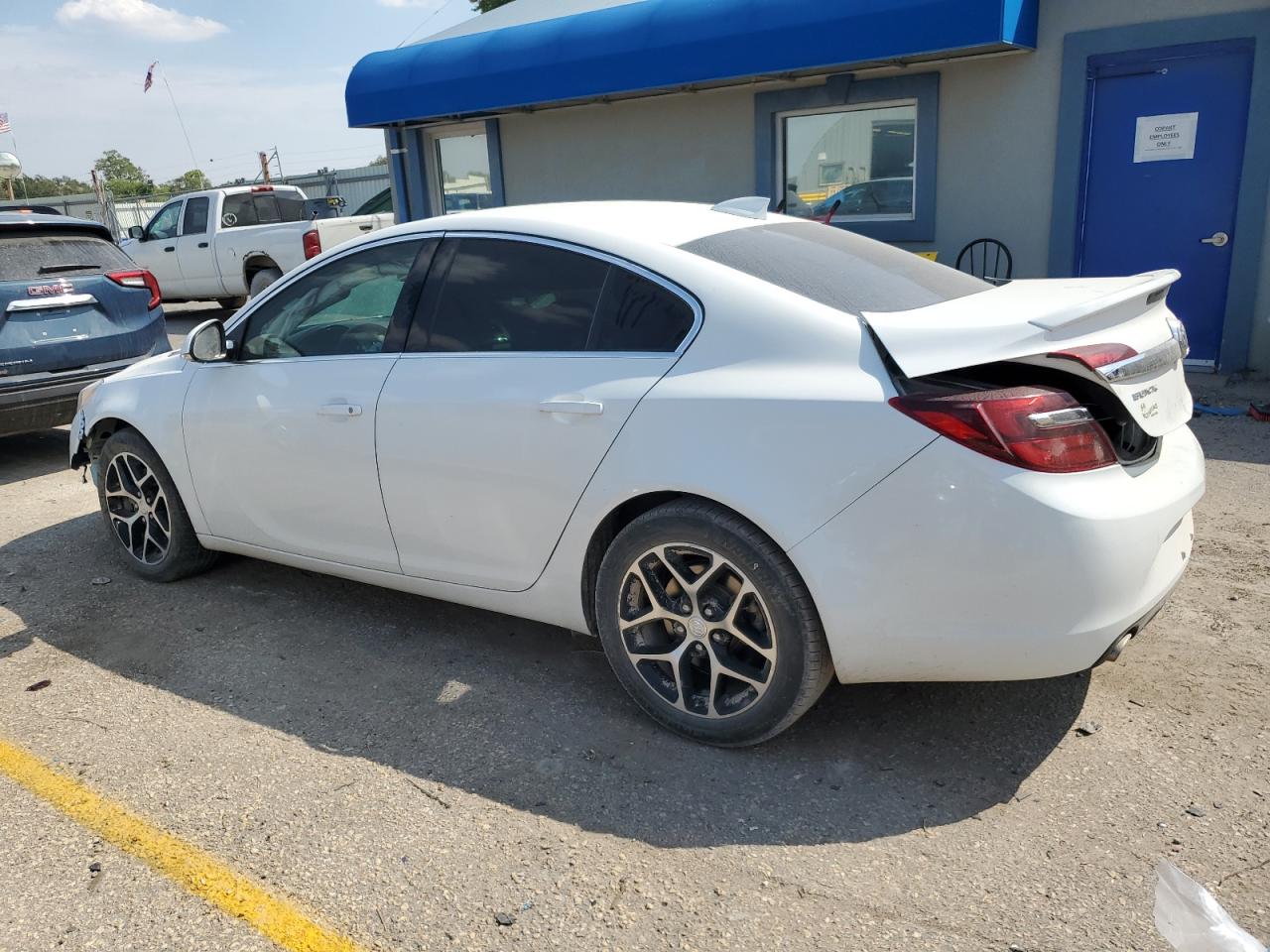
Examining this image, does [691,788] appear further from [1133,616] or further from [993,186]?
[993,186]

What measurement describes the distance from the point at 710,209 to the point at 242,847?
104 inches

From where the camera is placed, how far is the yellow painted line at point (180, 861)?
252cm

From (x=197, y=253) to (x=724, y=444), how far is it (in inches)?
563

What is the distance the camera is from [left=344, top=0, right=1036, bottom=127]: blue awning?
26.8 feet

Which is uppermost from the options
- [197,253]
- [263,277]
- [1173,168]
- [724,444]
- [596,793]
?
[1173,168]

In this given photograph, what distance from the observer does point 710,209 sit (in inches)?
150

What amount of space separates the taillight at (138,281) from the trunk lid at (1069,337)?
6.27 m

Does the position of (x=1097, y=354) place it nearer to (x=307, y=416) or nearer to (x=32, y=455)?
(x=307, y=416)

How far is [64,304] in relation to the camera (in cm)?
694

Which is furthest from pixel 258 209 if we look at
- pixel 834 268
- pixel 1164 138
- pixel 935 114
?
pixel 834 268

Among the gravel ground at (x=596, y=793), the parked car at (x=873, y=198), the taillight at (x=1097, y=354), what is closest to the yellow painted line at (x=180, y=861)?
the gravel ground at (x=596, y=793)

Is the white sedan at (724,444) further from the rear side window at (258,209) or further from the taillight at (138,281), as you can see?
the rear side window at (258,209)

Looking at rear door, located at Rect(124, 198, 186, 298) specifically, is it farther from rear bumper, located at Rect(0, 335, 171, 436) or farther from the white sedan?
the white sedan

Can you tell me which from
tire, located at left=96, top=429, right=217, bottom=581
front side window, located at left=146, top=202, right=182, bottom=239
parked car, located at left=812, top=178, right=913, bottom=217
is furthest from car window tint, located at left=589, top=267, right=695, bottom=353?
front side window, located at left=146, top=202, right=182, bottom=239
